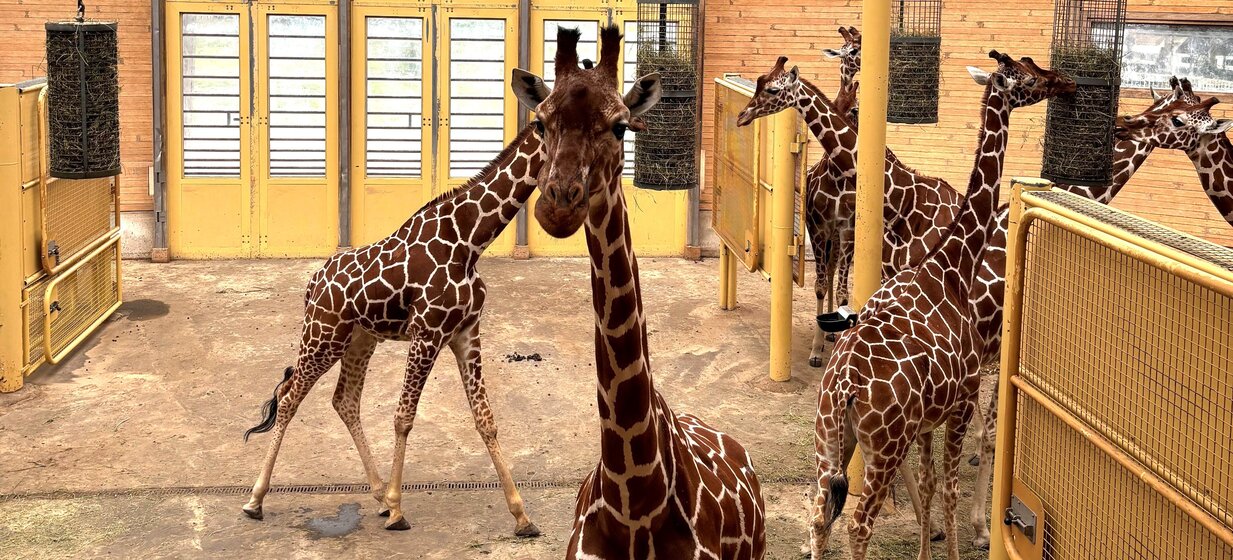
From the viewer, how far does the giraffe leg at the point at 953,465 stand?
6.62 metres

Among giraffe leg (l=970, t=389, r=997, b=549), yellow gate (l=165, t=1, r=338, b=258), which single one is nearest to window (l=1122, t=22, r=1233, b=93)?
giraffe leg (l=970, t=389, r=997, b=549)

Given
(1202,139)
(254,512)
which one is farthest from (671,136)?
(1202,139)

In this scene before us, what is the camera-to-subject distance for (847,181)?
9.94 m

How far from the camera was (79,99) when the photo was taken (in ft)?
32.1

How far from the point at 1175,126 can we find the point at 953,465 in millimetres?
3429

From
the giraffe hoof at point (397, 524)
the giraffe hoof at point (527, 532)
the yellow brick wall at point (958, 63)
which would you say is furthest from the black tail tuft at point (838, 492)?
the yellow brick wall at point (958, 63)

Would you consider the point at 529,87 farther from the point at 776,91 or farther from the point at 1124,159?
the point at 1124,159

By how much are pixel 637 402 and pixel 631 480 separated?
0.27m

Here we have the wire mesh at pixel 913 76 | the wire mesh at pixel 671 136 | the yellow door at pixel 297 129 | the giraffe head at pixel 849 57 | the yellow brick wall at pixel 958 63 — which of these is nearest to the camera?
the wire mesh at pixel 671 136

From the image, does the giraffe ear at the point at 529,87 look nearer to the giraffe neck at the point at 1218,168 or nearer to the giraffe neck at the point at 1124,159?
the giraffe neck at the point at 1124,159

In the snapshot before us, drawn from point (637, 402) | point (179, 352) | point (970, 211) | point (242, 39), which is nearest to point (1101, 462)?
point (637, 402)

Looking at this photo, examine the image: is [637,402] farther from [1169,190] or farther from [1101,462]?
[1169,190]

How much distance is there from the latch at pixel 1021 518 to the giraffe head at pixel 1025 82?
3.30 meters

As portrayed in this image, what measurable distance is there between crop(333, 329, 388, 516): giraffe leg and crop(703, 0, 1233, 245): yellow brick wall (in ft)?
24.0
